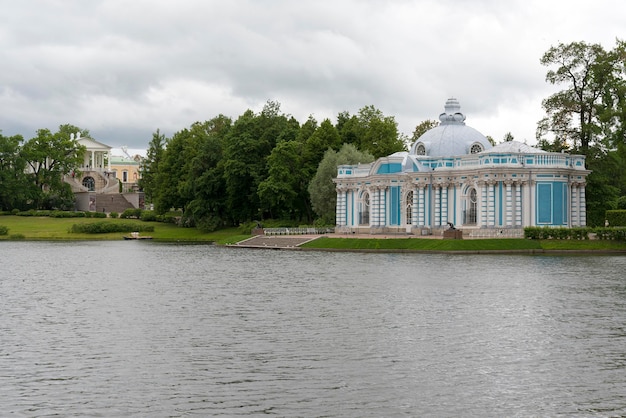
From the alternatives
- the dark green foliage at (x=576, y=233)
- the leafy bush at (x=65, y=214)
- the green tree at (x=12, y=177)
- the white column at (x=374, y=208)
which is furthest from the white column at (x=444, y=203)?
the green tree at (x=12, y=177)

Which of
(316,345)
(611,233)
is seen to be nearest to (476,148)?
(611,233)

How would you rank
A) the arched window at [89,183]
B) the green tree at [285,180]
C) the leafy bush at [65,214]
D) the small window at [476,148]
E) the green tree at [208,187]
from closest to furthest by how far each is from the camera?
the small window at [476,148] < the green tree at [285,180] < the green tree at [208,187] < the leafy bush at [65,214] < the arched window at [89,183]

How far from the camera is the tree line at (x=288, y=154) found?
6506 cm

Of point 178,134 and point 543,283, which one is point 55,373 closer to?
point 543,283

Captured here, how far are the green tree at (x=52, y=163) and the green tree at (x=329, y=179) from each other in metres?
45.6

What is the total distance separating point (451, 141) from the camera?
69.9 m

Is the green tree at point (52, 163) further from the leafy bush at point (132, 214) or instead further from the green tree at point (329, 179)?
the green tree at point (329, 179)

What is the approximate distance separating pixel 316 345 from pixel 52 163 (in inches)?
3948

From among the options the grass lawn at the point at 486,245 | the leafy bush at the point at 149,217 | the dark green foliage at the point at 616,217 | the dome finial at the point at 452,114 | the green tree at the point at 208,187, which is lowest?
the grass lawn at the point at 486,245

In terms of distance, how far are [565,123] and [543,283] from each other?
117 feet

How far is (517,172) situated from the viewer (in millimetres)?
61031

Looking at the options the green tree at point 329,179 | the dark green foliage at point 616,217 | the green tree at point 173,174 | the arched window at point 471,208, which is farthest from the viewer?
the green tree at point 173,174

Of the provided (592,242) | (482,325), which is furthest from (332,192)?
(482,325)

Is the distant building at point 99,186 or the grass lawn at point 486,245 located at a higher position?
the distant building at point 99,186
